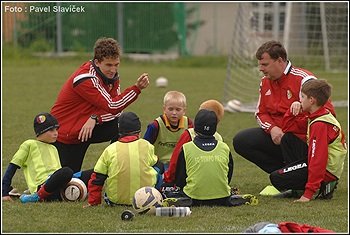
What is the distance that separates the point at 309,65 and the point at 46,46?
34.0ft

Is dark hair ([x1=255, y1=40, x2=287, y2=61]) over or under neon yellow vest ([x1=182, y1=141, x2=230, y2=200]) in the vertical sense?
over

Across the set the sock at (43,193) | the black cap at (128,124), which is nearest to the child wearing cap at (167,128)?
the black cap at (128,124)

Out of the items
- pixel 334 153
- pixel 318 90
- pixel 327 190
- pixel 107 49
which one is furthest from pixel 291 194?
pixel 107 49

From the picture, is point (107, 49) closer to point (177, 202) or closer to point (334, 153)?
point (177, 202)

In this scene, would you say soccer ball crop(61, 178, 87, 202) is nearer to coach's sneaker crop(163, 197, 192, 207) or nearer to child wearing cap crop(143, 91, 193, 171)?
coach's sneaker crop(163, 197, 192, 207)

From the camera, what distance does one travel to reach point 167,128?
7.94m

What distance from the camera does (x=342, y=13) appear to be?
763 inches

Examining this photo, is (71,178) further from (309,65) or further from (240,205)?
(309,65)

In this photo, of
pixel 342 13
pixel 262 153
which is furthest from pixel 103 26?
pixel 262 153

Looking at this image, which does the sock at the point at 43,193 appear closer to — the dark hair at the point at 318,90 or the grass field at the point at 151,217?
the grass field at the point at 151,217

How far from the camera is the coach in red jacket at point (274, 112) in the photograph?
7.47 m

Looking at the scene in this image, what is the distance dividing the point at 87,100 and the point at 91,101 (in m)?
0.06

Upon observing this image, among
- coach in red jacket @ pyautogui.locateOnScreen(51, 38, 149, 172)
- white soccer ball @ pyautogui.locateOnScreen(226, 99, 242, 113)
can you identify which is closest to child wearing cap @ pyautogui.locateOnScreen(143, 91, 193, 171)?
coach in red jacket @ pyautogui.locateOnScreen(51, 38, 149, 172)

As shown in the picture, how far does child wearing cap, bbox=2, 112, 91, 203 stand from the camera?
6.88 metres
